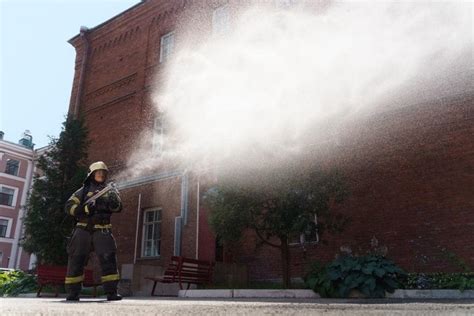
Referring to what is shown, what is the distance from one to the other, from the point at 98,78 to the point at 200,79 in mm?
6762

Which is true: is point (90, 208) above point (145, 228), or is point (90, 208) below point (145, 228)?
below

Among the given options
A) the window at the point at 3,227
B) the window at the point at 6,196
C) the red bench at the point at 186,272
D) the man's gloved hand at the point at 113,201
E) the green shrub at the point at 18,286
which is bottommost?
the green shrub at the point at 18,286

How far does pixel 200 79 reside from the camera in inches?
504

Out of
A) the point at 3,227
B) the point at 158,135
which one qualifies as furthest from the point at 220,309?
the point at 3,227

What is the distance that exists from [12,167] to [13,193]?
2.31 metres

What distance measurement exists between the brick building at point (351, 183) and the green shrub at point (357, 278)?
2234mm

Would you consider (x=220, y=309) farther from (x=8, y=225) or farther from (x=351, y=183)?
(x=8, y=225)

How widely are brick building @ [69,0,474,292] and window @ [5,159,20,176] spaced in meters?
23.2

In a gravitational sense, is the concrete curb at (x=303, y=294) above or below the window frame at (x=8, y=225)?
below

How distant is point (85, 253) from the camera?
5.31m

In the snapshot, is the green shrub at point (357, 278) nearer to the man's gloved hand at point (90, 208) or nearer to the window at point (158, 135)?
the man's gloved hand at point (90, 208)

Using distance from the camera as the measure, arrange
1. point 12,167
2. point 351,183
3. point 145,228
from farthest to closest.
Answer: point 12,167, point 145,228, point 351,183

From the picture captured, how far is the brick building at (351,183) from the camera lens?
859 cm

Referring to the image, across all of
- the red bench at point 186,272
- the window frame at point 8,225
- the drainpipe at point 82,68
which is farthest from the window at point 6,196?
the red bench at point 186,272
